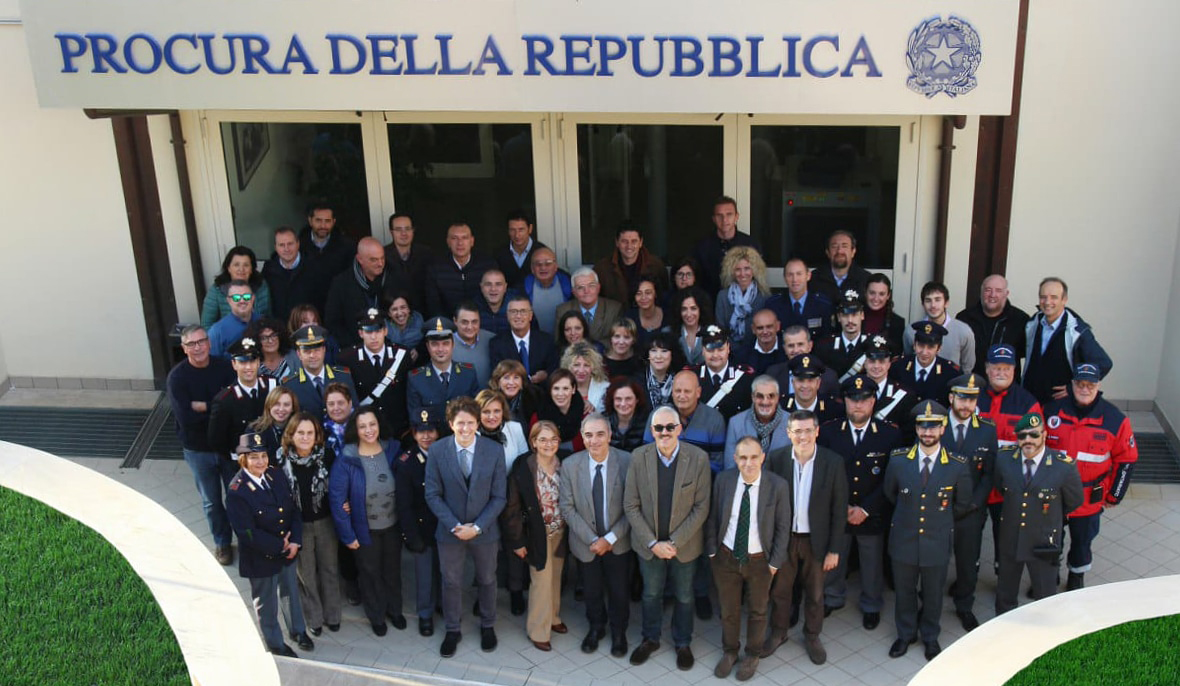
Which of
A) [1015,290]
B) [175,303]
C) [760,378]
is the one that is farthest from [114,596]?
[1015,290]

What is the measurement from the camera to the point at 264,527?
271 inches

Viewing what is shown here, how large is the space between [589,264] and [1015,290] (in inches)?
131

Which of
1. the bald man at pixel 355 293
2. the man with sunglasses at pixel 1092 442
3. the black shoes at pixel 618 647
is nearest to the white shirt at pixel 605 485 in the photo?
the black shoes at pixel 618 647

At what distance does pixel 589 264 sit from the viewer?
9953 millimetres

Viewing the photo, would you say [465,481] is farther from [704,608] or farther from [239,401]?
[704,608]

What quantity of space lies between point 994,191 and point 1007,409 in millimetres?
2327

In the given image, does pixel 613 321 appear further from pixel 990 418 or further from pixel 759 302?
pixel 990 418

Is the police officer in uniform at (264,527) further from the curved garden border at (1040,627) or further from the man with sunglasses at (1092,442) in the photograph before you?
the man with sunglasses at (1092,442)

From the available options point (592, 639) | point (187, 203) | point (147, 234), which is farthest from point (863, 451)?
point (147, 234)

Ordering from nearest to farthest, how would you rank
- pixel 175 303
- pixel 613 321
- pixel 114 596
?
pixel 114 596, pixel 613 321, pixel 175 303

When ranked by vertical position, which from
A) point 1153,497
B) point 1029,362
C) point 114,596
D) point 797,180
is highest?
point 797,180

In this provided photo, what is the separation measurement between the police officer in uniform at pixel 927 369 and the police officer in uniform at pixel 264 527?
383 centimetres

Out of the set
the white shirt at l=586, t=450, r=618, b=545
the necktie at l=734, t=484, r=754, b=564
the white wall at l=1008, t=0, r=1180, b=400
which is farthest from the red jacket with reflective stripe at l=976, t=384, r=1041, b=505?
the white shirt at l=586, t=450, r=618, b=545

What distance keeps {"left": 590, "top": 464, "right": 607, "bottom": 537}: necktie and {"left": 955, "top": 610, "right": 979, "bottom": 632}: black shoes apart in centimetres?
231
